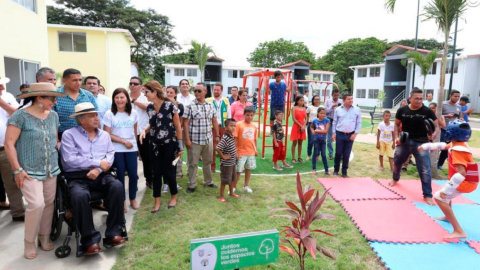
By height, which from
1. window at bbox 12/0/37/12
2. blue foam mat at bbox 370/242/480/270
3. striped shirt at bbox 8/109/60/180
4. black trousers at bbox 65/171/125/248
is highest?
window at bbox 12/0/37/12

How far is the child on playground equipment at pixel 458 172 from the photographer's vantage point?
3629 mm

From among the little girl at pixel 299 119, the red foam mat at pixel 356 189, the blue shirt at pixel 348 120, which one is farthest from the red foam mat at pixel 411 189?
the little girl at pixel 299 119

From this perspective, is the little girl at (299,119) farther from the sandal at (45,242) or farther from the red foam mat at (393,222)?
the sandal at (45,242)

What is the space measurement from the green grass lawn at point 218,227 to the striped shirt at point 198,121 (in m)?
0.98

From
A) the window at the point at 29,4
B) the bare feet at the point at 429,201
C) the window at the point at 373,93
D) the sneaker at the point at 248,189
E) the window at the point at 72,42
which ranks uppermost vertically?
the window at the point at 72,42

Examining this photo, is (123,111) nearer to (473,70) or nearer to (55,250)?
(55,250)

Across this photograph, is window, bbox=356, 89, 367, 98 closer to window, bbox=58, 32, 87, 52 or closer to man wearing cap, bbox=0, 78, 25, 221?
window, bbox=58, 32, 87, 52

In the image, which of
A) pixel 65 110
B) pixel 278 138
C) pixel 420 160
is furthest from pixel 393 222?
pixel 65 110

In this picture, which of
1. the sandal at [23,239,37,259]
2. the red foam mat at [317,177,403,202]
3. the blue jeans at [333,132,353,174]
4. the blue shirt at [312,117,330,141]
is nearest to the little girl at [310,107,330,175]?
the blue shirt at [312,117,330,141]

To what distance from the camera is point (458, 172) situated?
3.66 m

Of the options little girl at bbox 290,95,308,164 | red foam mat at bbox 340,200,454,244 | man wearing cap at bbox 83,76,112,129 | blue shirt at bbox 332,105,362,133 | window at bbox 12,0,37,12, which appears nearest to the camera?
red foam mat at bbox 340,200,454,244

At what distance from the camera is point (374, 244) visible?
3557 mm

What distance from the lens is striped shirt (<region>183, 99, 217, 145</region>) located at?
501 cm

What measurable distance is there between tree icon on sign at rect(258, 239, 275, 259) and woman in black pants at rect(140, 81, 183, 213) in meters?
2.60
